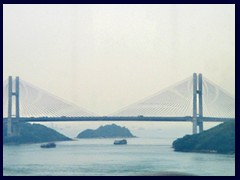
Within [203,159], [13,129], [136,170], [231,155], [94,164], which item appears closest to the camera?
[136,170]

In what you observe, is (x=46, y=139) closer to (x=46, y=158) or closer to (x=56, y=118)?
(x=56, y=118)

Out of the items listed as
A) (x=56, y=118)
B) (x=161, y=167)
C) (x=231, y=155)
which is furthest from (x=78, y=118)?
(x=161, y=167)

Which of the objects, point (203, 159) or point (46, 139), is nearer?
point (203, 159)

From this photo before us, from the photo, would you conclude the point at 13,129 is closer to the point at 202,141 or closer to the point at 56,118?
the point at 56,118

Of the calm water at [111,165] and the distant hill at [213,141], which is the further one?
the distant hill at [213,141]

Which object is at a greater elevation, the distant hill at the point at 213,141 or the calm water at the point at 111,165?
the distant hill at the point at 213,141

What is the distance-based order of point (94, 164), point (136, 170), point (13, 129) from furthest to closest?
point (13, 129)
point (94, 164)
point (136, 170)

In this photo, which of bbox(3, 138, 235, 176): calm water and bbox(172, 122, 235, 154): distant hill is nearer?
bbox(3, 138, 235, 176): calm water
